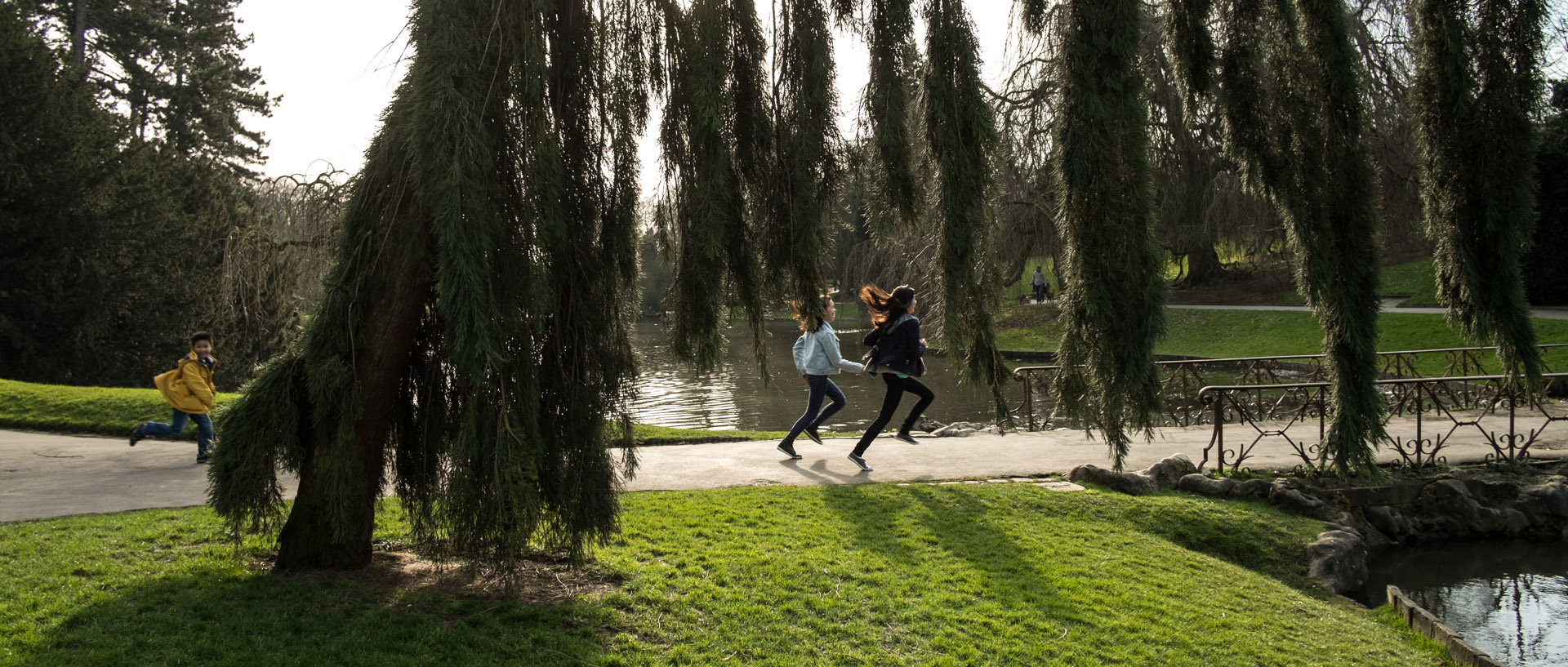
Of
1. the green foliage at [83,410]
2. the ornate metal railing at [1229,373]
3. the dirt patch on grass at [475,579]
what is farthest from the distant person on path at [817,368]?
the green foliage at [83,410]

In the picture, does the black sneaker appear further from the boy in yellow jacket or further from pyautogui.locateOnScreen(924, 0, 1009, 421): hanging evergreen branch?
the boy in yellow jacket

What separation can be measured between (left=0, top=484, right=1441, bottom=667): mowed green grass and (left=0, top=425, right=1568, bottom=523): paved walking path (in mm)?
879

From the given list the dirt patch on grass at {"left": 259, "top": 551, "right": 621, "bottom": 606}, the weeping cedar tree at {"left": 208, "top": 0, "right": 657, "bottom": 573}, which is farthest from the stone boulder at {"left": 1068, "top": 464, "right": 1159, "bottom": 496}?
the weeping cedar tree at {"left": 208, "top": 0, "right": 657, "bottom": 573}

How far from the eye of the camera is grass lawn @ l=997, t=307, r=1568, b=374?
834 inches

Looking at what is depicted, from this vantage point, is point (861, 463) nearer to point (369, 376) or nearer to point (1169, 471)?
point (1169, 471)

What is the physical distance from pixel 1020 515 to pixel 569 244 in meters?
4.67

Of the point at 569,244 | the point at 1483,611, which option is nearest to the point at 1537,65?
the point at 569,244

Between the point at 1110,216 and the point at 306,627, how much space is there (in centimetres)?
416

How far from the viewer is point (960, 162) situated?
13.2 ft

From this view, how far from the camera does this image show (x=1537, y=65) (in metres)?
3.82

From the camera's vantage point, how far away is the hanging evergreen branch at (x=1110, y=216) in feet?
11.8

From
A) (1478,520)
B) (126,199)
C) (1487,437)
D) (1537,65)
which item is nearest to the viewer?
(1537,65)

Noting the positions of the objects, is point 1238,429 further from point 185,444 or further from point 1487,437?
point 185,444

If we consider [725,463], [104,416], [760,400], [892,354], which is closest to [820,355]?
Result: [892,354]
